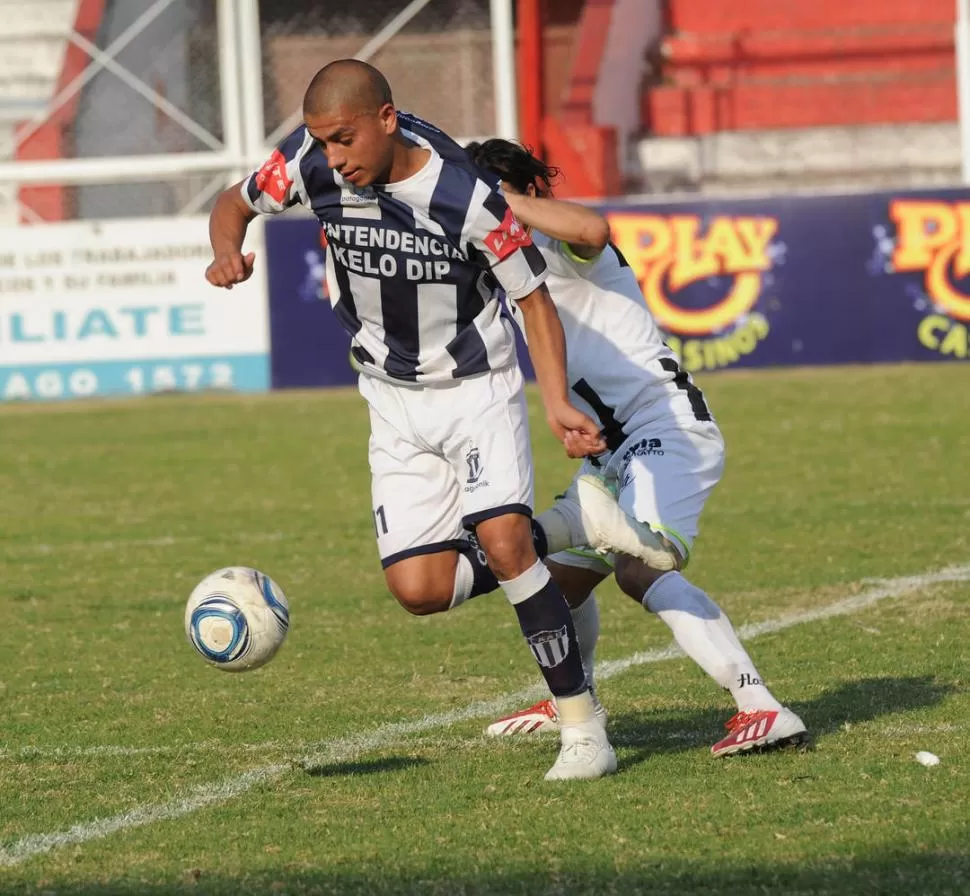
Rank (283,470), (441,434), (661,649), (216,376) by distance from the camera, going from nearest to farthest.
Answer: (441,434) → (661,649) → (283,470) → (216,376)

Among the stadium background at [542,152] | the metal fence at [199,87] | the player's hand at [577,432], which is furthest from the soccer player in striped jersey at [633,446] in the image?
the metal fence at [199,87]

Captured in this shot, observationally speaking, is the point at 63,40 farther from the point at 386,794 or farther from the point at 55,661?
the point at 386,794

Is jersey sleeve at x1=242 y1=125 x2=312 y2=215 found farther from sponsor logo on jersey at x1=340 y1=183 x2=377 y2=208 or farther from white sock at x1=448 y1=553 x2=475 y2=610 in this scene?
white sock at x1=448 y1=553 x2=475 y2=610

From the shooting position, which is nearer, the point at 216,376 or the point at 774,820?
the point at 774,820

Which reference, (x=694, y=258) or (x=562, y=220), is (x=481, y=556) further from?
(x=694, y=258)

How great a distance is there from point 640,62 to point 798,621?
17887mm

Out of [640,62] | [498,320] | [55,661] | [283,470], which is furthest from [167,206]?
[498,320]

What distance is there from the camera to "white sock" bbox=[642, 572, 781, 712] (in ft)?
18.0

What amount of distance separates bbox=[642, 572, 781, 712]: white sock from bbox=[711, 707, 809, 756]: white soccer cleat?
0.07 m

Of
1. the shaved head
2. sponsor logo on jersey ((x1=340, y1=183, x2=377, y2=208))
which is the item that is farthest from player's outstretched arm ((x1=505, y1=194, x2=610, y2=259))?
the shaved head

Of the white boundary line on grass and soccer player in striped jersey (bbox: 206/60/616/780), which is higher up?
→ soccer player in striped jersey (bbox: 206/60/616/780)

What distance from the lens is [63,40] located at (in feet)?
79.8

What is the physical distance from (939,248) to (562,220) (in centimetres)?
1344

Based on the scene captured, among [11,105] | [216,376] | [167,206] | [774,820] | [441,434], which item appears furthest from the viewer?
[11,105]
